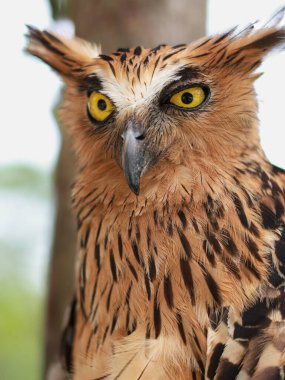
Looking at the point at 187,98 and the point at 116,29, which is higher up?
the point at 116,29

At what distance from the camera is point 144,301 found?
2760 mm

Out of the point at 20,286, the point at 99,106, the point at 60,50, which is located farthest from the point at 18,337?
the point at 99,106

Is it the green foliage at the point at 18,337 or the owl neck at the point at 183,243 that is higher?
the owl neck at the point at 183,243

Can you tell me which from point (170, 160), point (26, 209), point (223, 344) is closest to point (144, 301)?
point (223, 344)

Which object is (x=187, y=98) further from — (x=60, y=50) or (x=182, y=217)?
(x=60, y=50)

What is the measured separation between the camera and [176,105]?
9.15ft

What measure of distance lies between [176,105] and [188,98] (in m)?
0.06

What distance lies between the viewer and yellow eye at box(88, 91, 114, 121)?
2820 mm

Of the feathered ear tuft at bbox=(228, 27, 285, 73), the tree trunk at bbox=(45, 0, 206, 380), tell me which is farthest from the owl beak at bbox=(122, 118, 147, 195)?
the tree trunk at bbox=(45, 0, 206, 380)

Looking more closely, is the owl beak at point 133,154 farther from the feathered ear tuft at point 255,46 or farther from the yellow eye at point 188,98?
the feathered ear tuft at point 255,46

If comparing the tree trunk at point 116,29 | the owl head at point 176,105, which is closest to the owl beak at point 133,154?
the owl head at point 176,105

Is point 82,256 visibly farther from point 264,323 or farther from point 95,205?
point 264,323

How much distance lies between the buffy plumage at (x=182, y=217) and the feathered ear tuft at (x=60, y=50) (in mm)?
125

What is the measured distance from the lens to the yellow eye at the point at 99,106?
111 inches
